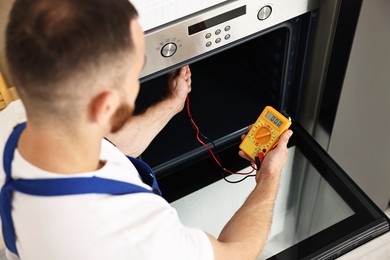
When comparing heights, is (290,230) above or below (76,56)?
below

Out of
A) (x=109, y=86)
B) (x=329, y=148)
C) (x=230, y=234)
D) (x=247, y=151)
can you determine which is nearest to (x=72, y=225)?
(x=109, y=86)

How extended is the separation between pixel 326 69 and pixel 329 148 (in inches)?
11.0

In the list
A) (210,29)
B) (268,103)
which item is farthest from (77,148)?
(268,103)

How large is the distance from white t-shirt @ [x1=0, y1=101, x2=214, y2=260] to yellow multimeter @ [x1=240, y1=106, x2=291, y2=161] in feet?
1.20

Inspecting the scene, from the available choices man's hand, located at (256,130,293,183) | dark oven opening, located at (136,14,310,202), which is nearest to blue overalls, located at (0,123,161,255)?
man's hand, located at (256,130,293,183)

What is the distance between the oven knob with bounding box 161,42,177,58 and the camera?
925 mm

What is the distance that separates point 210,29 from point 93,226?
1.54ft

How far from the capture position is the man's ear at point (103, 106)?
1.94 feet

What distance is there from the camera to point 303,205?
133cm

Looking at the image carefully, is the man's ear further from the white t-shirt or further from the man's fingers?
the man's fingers

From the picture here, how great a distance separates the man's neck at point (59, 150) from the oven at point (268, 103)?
12.3 inches

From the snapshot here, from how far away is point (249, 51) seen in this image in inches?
50.3

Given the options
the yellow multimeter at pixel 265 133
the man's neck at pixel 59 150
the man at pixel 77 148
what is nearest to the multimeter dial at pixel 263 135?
the yellow multimeter at pixel 265 133

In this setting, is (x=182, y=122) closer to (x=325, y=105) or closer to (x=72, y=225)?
(x=325, y=105)
